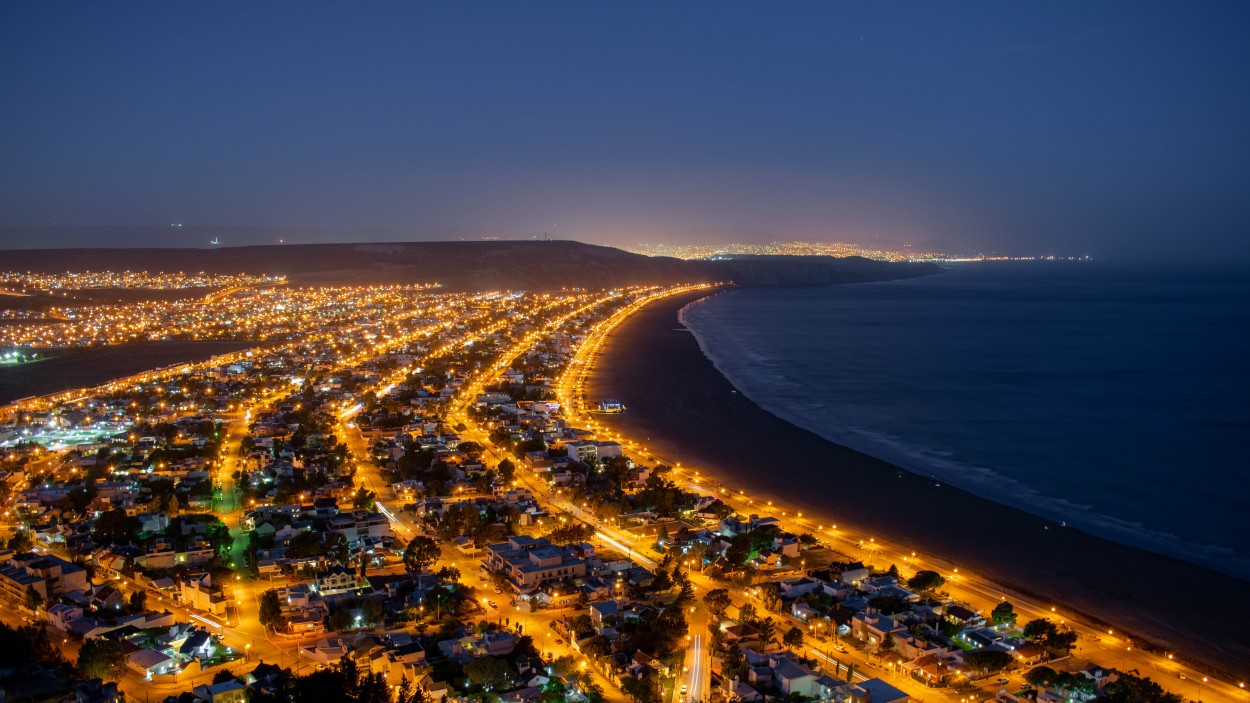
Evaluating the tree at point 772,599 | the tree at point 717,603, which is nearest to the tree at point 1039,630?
the tree at point 772,599

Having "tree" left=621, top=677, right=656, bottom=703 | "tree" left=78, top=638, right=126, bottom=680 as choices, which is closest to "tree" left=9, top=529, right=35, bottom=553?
"tree" left=78, top=638, right=126, bottom=680

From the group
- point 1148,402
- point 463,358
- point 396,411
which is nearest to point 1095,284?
point 1148,402

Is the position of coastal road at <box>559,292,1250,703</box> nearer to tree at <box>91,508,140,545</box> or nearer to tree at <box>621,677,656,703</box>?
tree at <box>621,677,656,703</box>

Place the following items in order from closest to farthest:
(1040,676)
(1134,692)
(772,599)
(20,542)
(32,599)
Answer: (1134,692)
(1040,676)
(32,599)
(772,599)
(20,542)

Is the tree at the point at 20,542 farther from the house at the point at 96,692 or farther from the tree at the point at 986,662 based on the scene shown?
the tree at the point at 986,662

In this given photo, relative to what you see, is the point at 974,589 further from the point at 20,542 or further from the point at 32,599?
the point at 20,542

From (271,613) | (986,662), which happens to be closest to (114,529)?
(271,613)
